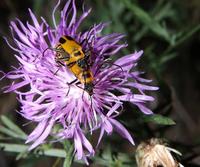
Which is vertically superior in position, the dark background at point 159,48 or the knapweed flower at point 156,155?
the dark background at point 159,48

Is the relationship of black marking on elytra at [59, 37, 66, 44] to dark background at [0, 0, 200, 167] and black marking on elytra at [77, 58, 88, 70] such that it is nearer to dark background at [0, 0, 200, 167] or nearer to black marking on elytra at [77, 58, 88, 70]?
black marking on elytra at [77, 58, 88, 70]

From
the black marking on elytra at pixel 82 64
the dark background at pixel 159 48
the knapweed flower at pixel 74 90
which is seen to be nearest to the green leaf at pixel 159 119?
the knapweed flower at pixel 74 90

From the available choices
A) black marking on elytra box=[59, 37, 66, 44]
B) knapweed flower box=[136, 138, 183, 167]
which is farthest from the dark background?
black marking on elytra box=[59, 37, 66, 44]

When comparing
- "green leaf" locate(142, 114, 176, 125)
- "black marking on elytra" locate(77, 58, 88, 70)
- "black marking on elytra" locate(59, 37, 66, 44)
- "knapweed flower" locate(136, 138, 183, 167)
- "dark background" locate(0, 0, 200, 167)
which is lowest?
"knapweed flower" locate(136, 138, 183, 167)

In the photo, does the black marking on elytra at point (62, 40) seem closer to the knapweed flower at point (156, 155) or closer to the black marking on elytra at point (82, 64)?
the black marking on elytra at point (82, 64)

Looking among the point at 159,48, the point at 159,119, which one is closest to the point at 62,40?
the point at 159,119
